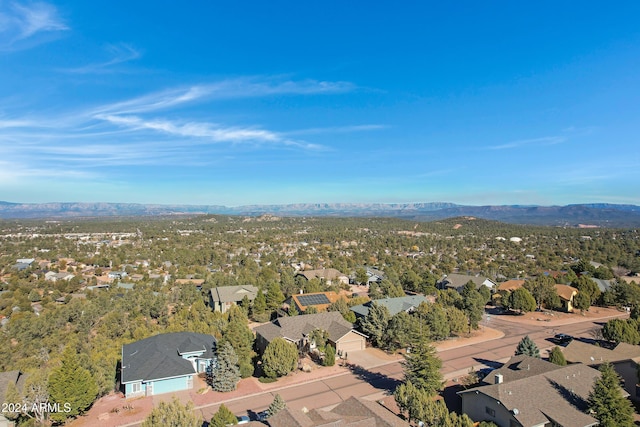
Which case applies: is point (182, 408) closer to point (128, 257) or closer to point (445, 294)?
point (445, 294)

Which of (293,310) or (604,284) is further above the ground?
(604,284)

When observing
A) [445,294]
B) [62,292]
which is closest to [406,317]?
[445,294]

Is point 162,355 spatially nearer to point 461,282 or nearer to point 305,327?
point 305,327

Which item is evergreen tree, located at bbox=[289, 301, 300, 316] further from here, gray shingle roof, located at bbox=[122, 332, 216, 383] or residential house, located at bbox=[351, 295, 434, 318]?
gray shingle roof, located at bbox=[122, 332, 216, 383]

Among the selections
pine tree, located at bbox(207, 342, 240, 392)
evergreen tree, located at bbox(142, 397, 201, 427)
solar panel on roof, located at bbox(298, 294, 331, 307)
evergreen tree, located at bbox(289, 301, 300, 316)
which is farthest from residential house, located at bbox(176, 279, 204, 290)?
evergreen tree, located at bbox(142, 397, 201, 427)

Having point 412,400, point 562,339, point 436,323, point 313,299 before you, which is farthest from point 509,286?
point 412,400
